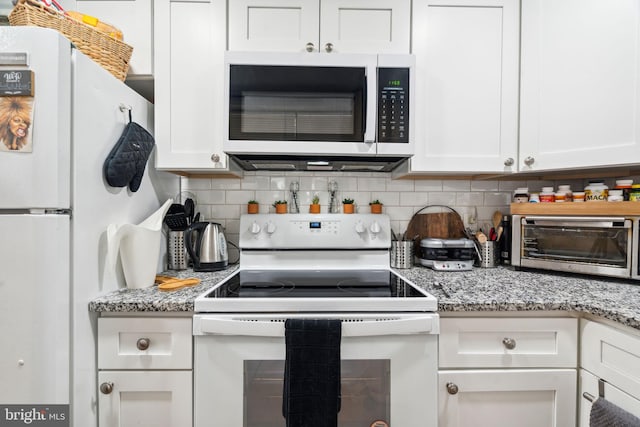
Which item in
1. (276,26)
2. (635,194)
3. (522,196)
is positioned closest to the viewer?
(635,194)

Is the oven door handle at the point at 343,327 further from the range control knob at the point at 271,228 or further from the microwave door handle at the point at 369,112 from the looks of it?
the microwave door handle at the point at 369,112

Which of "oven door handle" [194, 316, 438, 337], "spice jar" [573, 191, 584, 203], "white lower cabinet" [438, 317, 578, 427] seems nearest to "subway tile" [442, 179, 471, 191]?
"spice jar" [573, 191, 584, 203]

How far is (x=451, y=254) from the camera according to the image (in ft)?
5.10

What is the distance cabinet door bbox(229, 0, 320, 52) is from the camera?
1.38 m

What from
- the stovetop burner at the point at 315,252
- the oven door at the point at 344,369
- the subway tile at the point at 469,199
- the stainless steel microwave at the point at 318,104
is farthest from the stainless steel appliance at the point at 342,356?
the subway tile at the point at 469,199

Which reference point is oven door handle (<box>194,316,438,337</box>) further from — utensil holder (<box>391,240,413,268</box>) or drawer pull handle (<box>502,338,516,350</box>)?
utensil holder (<box>391,240,413,268</box>)

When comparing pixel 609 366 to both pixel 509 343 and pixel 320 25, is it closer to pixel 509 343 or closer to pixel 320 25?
pixel 509 343

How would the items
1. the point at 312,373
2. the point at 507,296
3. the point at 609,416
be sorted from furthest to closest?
the point at 507,296 < the point at 312,373 < the point at 609,416

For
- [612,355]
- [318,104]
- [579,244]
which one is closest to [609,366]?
[612,355]

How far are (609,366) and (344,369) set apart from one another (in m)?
0.87

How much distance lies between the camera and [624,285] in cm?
125

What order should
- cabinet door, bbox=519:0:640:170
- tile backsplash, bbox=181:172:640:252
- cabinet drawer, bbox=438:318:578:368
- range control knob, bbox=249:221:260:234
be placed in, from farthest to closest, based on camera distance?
tile backsplash, bbox=181:172:640:252 → range control knob, bbox=249:221:260:234 → cabinet door, bbox=519:0:640:170 → cabinet drawer, bbox=438:318:578:368

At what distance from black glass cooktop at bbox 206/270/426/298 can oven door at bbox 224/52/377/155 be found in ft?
1.95

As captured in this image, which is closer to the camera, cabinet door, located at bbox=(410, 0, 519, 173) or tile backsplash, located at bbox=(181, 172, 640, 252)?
cabinet door, located at bbox=(410, 0, 519, 173)
